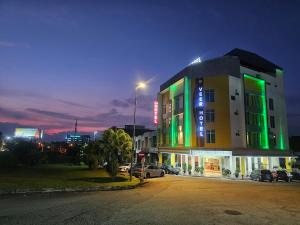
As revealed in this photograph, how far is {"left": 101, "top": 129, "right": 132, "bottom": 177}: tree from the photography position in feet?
90.4

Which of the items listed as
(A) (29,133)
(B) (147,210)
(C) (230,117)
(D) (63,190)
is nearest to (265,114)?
(C) (230,117)

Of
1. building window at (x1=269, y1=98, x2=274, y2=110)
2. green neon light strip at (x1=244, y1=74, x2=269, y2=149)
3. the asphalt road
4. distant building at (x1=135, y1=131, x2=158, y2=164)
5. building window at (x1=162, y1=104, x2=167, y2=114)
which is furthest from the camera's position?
distant building at (x1=135, y1=131, x2=158, y2=164)

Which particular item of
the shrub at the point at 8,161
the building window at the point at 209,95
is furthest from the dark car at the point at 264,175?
the shrub at the point at 8,161

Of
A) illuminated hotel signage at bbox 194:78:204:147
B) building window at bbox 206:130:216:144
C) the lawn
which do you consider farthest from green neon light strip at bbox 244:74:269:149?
the lawn

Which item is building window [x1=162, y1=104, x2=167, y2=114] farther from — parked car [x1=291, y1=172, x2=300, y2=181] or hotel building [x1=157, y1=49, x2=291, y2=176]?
parked car [x1=291, y1=172, x2=300, y2=181]

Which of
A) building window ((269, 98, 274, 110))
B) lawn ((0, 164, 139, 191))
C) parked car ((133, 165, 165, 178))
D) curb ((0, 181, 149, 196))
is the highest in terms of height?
building window ((269, 98, 274, 110))

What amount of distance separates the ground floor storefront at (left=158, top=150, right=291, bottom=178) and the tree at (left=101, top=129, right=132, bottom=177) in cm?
1483

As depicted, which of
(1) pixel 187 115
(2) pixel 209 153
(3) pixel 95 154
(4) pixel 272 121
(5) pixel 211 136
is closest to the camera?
(3) pixel 95 154

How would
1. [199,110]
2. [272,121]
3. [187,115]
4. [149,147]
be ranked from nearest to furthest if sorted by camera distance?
[199,110]
[187,115]
[272,121]
[149,147]

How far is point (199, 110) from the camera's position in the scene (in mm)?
40844

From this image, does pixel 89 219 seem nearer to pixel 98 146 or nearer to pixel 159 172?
pixel 98 146

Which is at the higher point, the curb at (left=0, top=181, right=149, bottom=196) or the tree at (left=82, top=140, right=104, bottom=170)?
the tree at (left=82, top=140, right=104, bottom=170)

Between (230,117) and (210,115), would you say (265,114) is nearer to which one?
(230,117)

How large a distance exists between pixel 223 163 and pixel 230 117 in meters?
7.25
